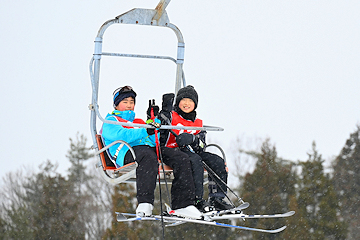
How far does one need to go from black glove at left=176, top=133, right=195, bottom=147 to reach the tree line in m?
19.2

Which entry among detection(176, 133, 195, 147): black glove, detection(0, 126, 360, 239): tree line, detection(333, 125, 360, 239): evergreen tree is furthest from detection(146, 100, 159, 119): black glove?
detection(333, 125, 360, 239): evergreen tree

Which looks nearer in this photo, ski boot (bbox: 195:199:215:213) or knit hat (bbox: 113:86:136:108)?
ski boot (bbox: 195:199:215:213)

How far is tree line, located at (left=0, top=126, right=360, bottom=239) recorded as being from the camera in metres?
24.8

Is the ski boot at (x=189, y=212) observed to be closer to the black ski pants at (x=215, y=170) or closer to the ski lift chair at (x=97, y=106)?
the ski lift chair at (x=97, y=106)

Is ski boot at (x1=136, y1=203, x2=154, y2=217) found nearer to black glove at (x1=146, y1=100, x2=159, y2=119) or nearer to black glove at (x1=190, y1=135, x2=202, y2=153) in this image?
black glove at (x1=190, y1=135, x2=202, y2=153)

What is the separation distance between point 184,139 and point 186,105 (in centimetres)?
43

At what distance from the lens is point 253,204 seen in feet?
84.7

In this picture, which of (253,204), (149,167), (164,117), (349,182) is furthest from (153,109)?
(349,182)

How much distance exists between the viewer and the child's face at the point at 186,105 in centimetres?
544

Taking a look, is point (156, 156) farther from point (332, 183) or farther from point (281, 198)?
point (332, 183)

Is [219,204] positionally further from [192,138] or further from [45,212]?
[45,212]

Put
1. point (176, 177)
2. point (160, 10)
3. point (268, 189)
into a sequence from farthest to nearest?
point (268, 189) < point (160, 10) < point (176, 177)

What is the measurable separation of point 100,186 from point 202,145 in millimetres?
31397

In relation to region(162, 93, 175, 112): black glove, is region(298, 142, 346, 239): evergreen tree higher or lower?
lower
